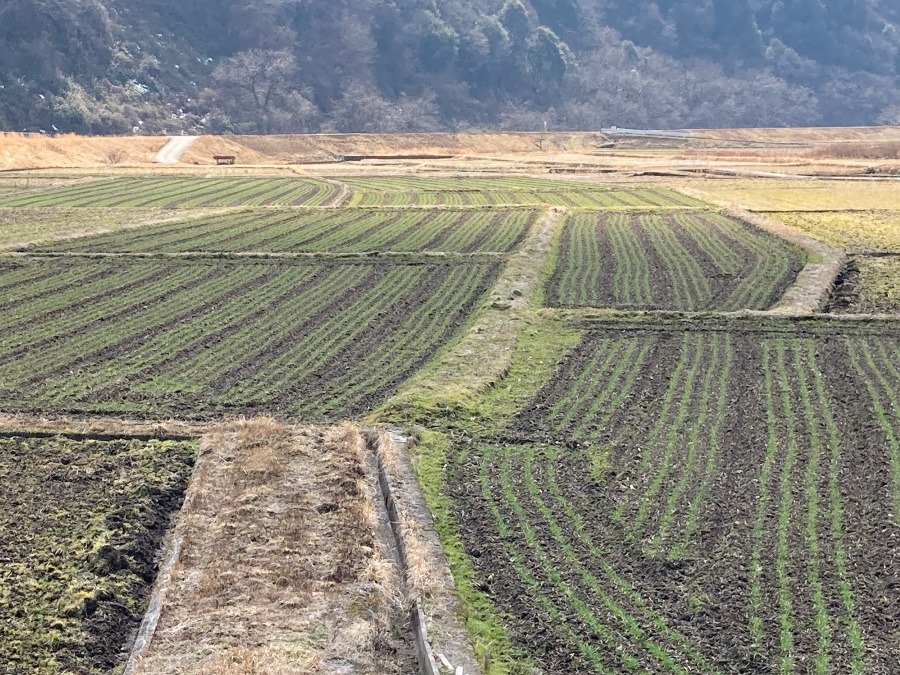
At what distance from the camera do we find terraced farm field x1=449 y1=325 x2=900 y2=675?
472 inches

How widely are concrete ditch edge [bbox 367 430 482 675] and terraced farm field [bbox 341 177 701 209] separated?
39.2 metres

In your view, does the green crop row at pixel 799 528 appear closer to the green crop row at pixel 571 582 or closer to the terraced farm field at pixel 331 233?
the green crop row at pixel 571 582

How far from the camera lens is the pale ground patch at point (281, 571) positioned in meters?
12.0

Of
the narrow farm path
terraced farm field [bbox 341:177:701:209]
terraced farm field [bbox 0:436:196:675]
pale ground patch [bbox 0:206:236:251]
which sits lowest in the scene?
terraced farm field [bbox 341:177:701:209]

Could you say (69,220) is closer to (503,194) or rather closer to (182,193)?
(182,193)

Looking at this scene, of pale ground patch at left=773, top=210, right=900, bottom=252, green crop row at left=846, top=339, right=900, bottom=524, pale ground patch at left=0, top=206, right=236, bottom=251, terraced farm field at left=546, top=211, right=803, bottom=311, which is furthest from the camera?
pale ground patch at left=773, top=210, right=900, bottom=252

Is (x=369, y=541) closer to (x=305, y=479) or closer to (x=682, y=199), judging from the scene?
(x=305, y=479)

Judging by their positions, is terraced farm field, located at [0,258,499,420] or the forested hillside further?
the forested hillside

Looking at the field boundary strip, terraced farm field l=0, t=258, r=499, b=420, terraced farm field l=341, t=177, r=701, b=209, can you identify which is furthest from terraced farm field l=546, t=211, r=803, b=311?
terraced farm field l=341, t=177, r=701, b=209

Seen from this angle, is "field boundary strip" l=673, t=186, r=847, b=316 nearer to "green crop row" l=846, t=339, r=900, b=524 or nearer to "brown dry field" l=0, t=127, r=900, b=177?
"green crop row" l=846, t=339, r=900, b=524

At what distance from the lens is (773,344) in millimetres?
25047

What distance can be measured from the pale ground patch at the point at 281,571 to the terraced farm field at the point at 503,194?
3911 cm

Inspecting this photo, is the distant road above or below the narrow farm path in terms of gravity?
below

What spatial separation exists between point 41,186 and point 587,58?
121555 millimetres
